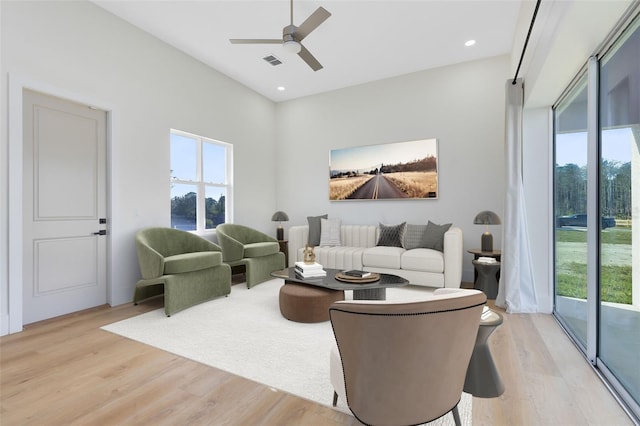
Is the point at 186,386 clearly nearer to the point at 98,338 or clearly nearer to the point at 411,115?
the point at 98,338

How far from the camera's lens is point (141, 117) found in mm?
3928

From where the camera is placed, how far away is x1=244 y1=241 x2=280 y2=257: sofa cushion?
445 centimetres

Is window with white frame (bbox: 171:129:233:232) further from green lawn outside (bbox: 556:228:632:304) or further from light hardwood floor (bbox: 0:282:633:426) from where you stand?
green lawn outside (bbox: 556:228:632:304)

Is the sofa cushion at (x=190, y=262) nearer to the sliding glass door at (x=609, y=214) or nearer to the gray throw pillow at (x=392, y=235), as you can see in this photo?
the gray throw pillow at (x=392, y=235)

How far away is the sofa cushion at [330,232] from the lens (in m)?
5.19

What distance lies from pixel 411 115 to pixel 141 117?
4.10 m

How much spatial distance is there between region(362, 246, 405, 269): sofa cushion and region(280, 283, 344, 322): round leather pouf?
149cm

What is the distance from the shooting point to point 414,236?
4.56m

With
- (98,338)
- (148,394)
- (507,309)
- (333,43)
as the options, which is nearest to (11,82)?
(98,338)

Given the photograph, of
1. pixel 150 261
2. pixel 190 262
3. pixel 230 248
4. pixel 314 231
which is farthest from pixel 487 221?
pixel 150 261

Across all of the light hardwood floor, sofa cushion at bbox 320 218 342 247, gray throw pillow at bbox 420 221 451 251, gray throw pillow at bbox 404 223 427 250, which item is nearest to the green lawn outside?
the light hardwood floor

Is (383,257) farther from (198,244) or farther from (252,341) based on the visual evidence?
(198,244)

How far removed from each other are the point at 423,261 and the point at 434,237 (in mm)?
519

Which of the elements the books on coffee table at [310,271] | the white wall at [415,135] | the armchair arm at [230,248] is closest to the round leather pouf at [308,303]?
the books on coffee table at [310,271]
